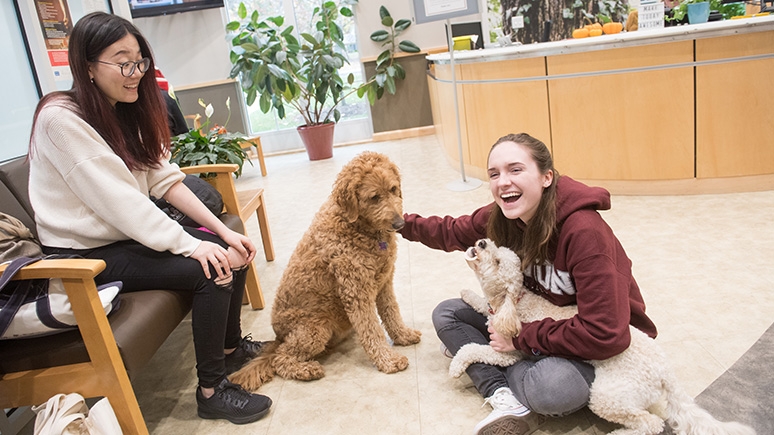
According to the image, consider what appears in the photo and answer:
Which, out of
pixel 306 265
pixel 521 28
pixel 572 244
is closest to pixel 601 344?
pixel 572 244

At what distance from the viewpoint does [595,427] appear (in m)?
Answer: 1.83

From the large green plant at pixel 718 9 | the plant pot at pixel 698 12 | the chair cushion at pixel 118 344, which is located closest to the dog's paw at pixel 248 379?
the chair cushion at pixel 118 344

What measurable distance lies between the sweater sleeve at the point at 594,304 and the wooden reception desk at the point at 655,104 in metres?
2.60

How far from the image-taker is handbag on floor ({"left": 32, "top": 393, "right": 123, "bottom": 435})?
163 centimetres

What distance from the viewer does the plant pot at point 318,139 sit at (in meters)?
7.24

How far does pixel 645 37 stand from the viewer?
3.77m

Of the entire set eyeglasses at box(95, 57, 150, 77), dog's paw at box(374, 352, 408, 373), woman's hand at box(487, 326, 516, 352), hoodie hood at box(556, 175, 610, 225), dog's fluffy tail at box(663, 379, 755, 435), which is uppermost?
eyeglasses at box(95, 57, 150, 77)

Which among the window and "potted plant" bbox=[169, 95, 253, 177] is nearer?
"potted plant" bbox=[169, 95, 253, 177]

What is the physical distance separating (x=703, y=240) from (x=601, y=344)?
79.8 inches

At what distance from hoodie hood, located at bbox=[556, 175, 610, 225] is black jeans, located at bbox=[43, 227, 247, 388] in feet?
3.97

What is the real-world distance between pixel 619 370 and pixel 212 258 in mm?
1389

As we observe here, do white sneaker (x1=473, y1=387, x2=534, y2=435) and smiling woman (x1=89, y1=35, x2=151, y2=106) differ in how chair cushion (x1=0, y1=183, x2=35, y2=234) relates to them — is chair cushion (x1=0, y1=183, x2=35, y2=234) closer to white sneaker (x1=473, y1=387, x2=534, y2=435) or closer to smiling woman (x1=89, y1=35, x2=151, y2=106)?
smiling woman (x1=89, y1=35, x2=151, y2=106)

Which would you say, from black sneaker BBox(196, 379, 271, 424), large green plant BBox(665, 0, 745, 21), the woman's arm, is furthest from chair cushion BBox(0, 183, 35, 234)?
large green plant BBox(665, 0, 745, 21)

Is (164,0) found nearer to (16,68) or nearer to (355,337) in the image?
(16,68)
